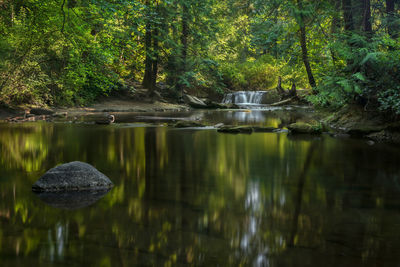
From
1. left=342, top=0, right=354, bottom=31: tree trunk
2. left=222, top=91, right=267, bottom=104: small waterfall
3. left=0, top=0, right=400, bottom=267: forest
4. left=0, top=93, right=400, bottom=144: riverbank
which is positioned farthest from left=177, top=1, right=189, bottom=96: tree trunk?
left=342, top=0, right=354, bottom=31: tree trunk

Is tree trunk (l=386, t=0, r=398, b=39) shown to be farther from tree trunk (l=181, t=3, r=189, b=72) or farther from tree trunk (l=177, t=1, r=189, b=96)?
tree trunk (l=181, t=3, r=189, b=72)

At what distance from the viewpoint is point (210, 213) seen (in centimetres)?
362

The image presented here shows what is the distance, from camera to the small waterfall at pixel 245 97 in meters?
34.2

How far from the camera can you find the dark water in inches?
104

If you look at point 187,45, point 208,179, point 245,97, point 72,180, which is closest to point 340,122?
point 208,179

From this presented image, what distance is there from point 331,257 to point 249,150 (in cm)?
565

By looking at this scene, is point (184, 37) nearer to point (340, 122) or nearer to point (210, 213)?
point (340, 122)

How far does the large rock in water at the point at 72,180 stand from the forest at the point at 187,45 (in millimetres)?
5195

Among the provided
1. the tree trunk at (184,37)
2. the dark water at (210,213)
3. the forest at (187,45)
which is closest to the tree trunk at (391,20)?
the forest at (187,45)

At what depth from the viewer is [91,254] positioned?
261 centimetres

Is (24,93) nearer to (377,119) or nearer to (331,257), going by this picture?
(377,119)

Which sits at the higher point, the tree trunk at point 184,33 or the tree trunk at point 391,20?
the tree trunk at point 184,33

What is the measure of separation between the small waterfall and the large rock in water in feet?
99.8

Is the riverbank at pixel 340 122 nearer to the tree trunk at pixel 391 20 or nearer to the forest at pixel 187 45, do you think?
the forest at pixel 187 45
